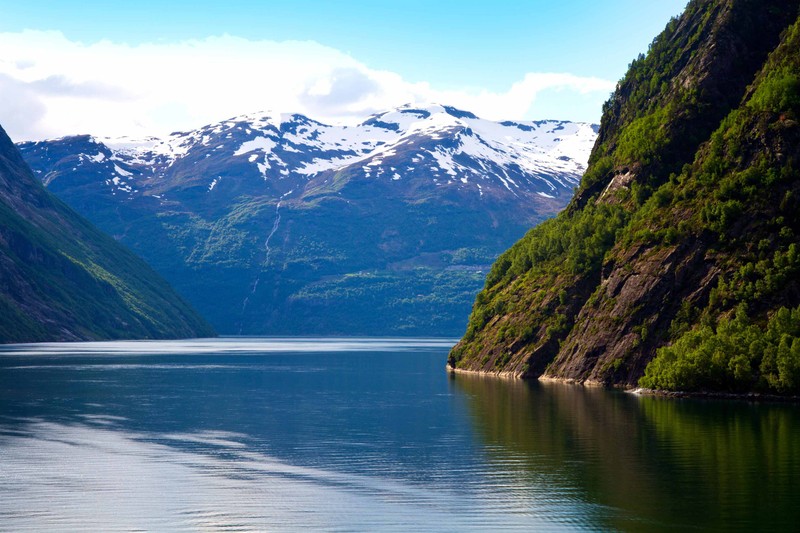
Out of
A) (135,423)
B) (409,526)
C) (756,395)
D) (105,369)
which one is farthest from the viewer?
(105,369)

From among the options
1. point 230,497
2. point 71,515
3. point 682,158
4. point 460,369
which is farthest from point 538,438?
point 460,369

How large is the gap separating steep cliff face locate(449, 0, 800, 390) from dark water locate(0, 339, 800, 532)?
44.7 ft

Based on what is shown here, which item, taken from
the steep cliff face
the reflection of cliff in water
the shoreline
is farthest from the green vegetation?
the reflection of cliff in water

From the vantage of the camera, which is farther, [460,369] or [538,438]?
[460,369]

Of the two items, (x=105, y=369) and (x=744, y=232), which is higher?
(x=744, y=232)

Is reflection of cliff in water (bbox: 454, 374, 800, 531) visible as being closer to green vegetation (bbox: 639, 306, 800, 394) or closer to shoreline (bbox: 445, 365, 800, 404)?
shoreline (bbox: 445, 365, 800, 404)

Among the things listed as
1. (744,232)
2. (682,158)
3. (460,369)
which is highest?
(682,158)

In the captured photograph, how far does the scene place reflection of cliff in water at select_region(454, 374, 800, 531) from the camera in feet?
179

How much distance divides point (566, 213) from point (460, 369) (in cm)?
3395

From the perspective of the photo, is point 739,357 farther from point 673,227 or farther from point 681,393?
point 673,227

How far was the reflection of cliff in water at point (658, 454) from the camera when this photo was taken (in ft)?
179

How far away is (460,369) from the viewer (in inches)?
7215

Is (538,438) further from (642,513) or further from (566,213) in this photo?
(566,213)

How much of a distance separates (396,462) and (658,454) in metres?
17.9
